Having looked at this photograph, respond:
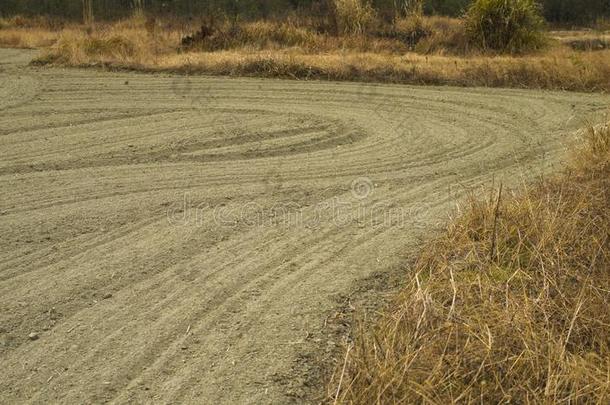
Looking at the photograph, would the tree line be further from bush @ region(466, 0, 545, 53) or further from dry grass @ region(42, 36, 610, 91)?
dry grass @ region(42, 36, 610, 91)

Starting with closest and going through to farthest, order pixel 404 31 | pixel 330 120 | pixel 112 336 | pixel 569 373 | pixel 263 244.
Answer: pixel 569 373 < pixel 112 336 < pixel 263 244 < pixel 330 120 < pixel 404 31

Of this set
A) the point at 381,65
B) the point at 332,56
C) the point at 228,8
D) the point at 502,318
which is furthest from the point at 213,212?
the point at 228,8

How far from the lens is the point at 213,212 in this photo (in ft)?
20.6

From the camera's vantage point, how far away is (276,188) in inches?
273

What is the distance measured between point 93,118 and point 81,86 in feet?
8.61

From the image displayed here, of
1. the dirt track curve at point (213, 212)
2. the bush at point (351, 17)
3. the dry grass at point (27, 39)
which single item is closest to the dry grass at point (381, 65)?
the dirt track curve at point (213, 212)

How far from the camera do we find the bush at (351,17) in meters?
17.5

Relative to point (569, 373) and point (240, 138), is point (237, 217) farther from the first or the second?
point (569, 373)

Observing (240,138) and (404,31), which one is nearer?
(240,138)

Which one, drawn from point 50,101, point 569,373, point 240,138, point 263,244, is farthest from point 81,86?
point 569,373

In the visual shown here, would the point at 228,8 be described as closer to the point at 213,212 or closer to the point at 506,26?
the point at 506,26

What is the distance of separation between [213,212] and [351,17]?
1239 cm

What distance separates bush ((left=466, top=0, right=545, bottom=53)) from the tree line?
20.6ft

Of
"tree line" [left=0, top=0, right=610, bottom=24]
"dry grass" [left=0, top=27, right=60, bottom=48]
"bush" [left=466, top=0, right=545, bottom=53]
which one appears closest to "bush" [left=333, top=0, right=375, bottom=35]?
"bush" [left=466, top=0, right=545, bottom=53]
